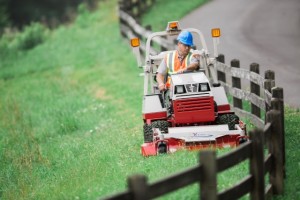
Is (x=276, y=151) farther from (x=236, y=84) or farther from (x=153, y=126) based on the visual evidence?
(x=236, y=84)

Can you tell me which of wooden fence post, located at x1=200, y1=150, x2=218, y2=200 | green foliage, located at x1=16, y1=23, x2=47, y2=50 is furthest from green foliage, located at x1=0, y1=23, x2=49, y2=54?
wooden fence post, located at x1=200, y1=150, x2=218, y2=200

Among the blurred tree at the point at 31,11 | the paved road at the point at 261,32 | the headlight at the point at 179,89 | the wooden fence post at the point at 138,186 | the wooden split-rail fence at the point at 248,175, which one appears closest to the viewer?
the wooden fence post at the point at 138,186

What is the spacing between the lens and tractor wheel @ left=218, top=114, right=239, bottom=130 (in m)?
11.0

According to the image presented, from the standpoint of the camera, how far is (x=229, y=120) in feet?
36.2

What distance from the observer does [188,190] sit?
8.30 m

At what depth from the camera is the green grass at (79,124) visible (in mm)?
9797

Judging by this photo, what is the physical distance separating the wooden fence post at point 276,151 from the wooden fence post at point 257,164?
2.49ft

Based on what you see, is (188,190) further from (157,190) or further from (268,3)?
(268,3)

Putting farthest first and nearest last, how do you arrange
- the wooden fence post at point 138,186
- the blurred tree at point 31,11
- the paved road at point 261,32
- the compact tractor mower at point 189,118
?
the blurred tree at point 31,11 < the paved road at point 261,32 < the compact tractor mower at point 189,118 < the wooden fence post at point 138,186

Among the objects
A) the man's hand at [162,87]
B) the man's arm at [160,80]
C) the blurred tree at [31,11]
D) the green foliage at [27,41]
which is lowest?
the man's hand at [162,87]

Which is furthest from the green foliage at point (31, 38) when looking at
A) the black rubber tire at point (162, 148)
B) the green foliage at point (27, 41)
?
the black rubber tire at point (162, 148)

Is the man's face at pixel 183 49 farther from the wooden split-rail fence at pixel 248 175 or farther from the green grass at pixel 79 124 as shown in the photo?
the green grass at pixel 79 124

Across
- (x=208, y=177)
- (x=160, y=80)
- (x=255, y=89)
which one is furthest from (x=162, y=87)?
(x=208, y=177)

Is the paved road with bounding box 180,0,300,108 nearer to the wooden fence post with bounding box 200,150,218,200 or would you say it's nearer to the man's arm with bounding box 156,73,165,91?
the man's arm with bounding box 156,73,165,91
